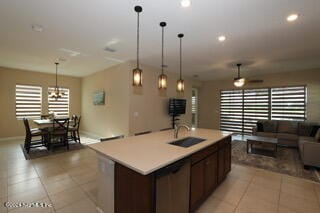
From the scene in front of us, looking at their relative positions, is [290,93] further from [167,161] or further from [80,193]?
[80,193]

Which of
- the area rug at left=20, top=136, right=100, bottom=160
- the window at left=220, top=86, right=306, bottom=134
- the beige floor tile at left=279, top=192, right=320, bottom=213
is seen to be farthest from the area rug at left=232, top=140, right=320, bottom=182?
the area rug at left=20, top=136, right=100, bottom=160

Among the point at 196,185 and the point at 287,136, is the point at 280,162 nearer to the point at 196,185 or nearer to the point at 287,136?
the point at 287,136

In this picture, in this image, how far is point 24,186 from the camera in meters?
2.73

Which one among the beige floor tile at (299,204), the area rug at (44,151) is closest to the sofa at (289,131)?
the beige floor tile at (299,204)

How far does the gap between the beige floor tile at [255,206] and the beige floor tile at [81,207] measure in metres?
2.05

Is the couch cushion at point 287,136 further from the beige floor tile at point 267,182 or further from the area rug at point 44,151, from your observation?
the area rug at point 44,151

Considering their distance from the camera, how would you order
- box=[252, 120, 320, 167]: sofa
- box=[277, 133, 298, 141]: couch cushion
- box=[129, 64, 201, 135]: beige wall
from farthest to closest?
box=[277, 133, 298, 141]: couch cushion
box=[129, 64, 201, 135]: beige wall
box=[252, 120, 320, 167]: sofa

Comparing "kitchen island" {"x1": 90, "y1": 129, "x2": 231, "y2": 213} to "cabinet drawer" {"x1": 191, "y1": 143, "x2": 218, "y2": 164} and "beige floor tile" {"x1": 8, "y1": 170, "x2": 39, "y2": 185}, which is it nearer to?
"cabinet drawer" {"x1": 191, "y1": 143, "x2": 218, "y2": 164}

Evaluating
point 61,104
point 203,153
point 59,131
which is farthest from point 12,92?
point 203,153

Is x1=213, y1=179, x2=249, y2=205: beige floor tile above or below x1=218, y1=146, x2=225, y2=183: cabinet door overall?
below

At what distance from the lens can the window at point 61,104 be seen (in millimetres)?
7195

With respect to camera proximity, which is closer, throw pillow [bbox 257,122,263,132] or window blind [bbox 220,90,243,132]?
throw pillow [bbox 257,122,263,132]

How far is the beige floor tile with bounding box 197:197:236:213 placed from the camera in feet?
7.19

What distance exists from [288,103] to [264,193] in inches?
207
